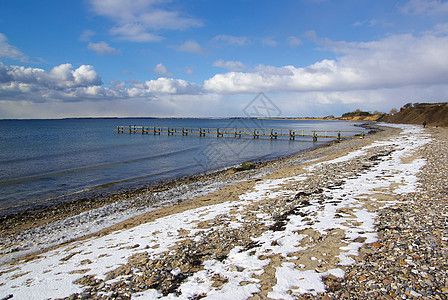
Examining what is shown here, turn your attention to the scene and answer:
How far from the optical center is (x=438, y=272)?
357cm

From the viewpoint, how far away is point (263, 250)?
4.96 meters

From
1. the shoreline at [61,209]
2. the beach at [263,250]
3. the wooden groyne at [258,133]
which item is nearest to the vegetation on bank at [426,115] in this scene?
the wooden groyne at [258,133]

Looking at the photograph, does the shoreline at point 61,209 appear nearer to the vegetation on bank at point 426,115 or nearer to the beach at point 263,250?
the beach at point 263,250

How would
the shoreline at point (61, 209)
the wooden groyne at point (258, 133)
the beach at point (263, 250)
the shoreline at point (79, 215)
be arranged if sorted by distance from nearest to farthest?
the beach at point (263, 250), the shoreline at point (79, 215), the shoreline at point (61, 209), the wooden groyne at point (258, 133)

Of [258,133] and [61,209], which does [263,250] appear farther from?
[258,133]

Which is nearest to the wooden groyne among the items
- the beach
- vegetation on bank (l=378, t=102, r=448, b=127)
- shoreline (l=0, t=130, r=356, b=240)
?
vegetation on bank (l=378, t=102, r=448, b=127)

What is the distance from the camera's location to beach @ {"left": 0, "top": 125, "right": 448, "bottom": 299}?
372 cm

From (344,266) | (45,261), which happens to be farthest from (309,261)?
(45,261)

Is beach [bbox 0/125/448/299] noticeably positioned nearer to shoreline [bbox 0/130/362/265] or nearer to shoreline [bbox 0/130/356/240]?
shoreline [bbox 0/130/362/265]

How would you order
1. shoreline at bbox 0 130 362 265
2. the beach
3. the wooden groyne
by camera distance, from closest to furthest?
the beach
shoreline at bbox 0 130 362 265
the wooden groyne

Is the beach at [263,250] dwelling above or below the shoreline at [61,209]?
above

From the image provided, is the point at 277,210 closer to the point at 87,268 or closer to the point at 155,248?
the point at 155,248

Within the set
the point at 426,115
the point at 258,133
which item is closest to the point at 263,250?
the point at 258,133

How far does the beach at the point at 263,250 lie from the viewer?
3.72 m
